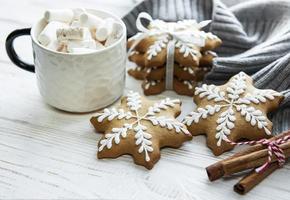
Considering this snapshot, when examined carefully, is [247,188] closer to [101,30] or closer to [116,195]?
[116,195]

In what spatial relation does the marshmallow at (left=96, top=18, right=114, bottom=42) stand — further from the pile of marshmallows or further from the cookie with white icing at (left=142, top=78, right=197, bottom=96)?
the cookie with white icing at (left=142, top=78, right=197, bottom=96)

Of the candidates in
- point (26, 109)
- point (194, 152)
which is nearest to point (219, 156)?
point (194, 152)

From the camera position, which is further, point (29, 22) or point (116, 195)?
point (29, 22)

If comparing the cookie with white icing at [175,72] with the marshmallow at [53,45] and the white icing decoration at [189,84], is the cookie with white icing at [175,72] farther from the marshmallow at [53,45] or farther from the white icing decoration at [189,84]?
the marshmallow at [53,45]

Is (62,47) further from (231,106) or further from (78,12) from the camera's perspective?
(231,106)

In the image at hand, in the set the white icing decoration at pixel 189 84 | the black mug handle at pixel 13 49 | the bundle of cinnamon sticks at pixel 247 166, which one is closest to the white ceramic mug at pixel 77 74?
the black mug handle at pixel 13 49

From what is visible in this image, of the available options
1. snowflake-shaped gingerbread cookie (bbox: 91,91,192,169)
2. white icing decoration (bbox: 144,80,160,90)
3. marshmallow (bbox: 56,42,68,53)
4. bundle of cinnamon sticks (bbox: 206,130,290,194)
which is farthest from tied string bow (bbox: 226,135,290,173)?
marshmallow (bbox: 56,42,68,53)
